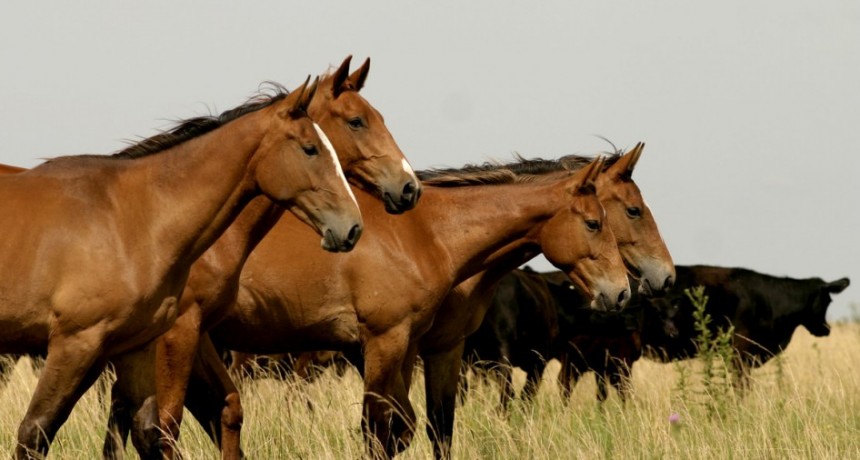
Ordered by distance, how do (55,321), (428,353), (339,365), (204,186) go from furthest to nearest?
1. (339,365)
2. (428,353)
3. (204,186)
4. (55,321)

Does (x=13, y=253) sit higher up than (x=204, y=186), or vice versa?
(x=204, y=186)

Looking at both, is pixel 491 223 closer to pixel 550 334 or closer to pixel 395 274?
pixel 395 274

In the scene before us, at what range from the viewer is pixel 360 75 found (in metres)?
7.91

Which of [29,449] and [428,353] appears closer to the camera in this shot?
[29,449]

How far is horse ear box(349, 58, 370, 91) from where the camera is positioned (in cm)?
787

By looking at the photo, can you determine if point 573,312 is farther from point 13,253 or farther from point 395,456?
point 13,253

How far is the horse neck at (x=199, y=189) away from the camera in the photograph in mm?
6203

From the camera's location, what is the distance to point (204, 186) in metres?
6.27

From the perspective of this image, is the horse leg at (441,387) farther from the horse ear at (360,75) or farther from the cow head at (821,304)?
the cow head at (821,304)

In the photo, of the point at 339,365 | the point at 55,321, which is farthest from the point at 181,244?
the point at 339,365

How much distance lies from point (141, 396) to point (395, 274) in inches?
81.2

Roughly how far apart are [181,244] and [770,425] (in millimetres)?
4690

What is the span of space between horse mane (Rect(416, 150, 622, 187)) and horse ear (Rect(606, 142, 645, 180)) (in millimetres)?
275

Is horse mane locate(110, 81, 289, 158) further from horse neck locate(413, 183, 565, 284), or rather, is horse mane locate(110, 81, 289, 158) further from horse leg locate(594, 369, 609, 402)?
horse leg locate(594, 369, 609, 402)
